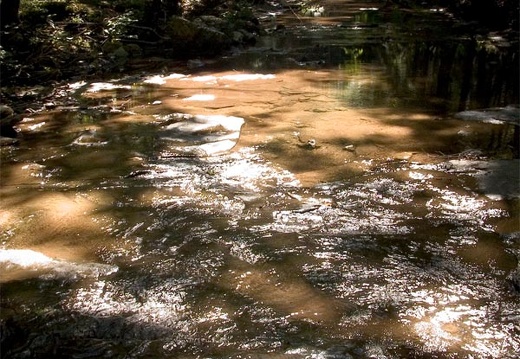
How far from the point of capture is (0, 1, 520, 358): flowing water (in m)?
2.07

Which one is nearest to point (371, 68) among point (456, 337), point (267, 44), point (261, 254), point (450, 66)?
point (450, 66)

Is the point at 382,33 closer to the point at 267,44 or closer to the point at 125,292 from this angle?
the point at 267,44

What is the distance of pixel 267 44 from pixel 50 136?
6484 millimetres

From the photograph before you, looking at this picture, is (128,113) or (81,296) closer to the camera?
(81,296)

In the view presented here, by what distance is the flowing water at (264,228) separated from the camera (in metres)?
2.07

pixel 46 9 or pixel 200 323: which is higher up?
pixel 46 9

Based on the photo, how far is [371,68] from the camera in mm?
7543

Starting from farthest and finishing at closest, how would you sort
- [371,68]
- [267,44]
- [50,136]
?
[267,44] → [371,68] → [50,136]

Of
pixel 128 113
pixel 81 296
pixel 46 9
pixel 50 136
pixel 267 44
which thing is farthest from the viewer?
pixel 267 44

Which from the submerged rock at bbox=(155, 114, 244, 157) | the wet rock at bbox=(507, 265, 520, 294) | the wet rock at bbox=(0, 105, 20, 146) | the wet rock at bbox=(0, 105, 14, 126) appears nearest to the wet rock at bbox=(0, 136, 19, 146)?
the wet rock at bbox=(0, 105, 20, 146)

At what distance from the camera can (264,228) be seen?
2.93 m

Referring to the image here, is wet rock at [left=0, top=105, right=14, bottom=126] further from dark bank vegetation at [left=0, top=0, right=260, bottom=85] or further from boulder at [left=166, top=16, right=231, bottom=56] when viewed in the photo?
boulder at [left=166, top=16, right=231, bottom=56]

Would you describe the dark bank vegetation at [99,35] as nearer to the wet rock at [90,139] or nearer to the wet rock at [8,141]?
the wet rock at [8,141]

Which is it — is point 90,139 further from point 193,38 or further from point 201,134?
point 193,38
